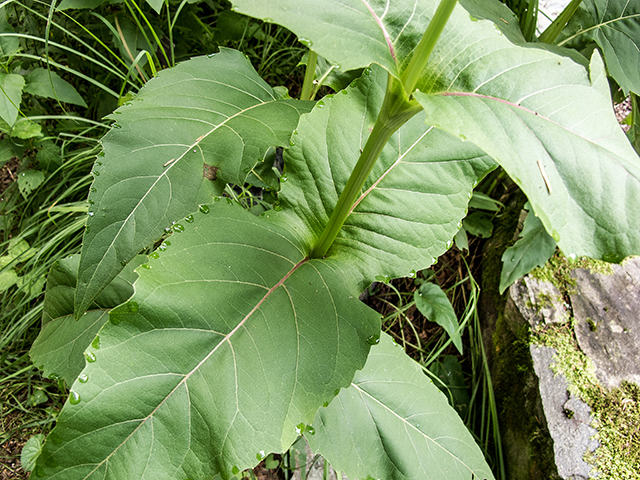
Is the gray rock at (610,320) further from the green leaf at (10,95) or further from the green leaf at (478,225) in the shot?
the green leaf at (10,95)

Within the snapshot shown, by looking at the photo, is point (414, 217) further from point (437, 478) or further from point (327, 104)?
point (437, 478)

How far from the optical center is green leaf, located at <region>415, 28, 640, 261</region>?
1.58 ft

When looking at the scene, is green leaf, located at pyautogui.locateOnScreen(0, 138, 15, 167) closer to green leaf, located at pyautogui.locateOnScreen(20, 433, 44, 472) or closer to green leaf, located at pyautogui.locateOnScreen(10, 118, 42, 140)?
green leaf, located at pyautogui.locateOnScreen(10, 118, 42, 140)

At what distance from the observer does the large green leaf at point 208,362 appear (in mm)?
568

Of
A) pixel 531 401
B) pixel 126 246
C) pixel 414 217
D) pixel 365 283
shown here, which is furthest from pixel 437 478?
pixel 126 246

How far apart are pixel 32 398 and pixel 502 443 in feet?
6.72

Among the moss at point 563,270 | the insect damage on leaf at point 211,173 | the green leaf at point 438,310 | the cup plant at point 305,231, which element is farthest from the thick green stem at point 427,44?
the moss at point 563,270

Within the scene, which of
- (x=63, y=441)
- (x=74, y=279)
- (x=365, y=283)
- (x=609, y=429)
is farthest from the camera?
(x=609, y=429)

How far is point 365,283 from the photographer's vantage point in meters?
0.90

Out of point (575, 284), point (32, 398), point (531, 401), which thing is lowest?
point (32, 398)

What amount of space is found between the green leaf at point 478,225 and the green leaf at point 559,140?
4.58 ft

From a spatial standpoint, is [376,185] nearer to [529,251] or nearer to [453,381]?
[529,251]

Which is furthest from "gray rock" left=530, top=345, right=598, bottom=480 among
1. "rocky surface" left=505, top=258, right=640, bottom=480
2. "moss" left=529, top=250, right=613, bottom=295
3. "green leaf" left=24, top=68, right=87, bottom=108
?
"green leaf" left=24, top=68, right=87, bottom=108

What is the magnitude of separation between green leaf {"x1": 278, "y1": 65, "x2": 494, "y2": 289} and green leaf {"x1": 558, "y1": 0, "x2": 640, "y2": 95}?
1.13 meters
